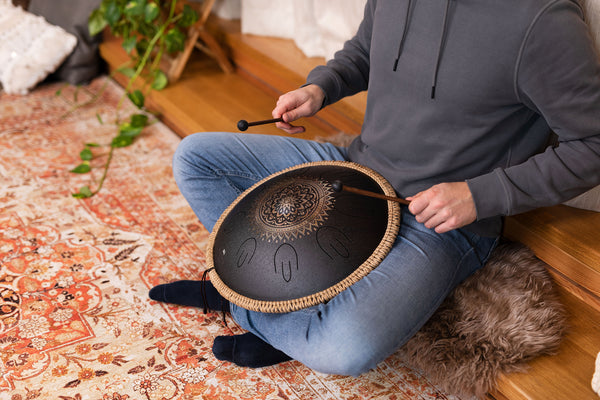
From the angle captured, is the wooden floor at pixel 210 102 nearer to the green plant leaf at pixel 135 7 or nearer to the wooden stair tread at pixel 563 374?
the green plant leaf at pixel 135 7

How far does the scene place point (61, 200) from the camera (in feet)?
5.73

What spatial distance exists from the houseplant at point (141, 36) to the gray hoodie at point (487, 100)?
1233mm

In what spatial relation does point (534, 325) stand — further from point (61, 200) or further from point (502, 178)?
point (61, 200)

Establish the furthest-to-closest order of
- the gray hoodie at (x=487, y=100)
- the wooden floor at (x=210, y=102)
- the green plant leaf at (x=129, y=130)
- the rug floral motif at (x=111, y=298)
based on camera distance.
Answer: the green plant leaf at (x=129, y=130) → the wooden floor at (x=210, y=102) → the rug floral motif at (x=111, y=298) → the gray hoodie at (x=487, y=100)

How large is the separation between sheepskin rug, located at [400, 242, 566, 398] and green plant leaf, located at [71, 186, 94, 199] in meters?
1.11

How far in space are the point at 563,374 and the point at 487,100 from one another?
530 mm

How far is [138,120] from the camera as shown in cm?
217

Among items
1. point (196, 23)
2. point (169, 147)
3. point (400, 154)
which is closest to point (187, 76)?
point (196, 23)

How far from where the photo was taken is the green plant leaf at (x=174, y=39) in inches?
87.8

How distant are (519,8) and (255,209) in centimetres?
60

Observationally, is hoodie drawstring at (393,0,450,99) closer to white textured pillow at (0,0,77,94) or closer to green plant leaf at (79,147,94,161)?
green plant leaf at (79,147,94,161)

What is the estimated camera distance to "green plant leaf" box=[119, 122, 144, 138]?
6.85 feet

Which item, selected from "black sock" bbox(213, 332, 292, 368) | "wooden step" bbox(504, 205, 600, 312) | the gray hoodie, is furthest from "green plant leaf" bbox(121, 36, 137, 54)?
"wooden step" bbox(504, 205, 600, 312)

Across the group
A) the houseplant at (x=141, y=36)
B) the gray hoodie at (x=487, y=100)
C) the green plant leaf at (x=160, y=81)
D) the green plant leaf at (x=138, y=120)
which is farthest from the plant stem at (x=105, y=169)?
the gray hoodie at (x=487, y=100)
